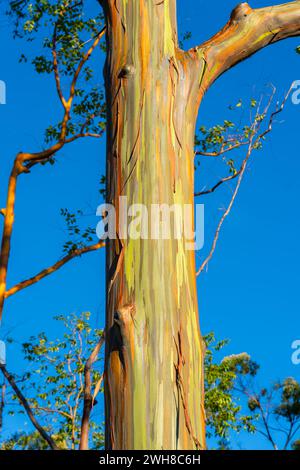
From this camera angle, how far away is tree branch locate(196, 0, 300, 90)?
3.53 metres

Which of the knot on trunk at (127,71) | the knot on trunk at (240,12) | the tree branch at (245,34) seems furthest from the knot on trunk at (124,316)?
the knot on trunk at (240,12)

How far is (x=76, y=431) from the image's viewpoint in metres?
14.4

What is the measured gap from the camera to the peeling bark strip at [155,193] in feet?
8.45

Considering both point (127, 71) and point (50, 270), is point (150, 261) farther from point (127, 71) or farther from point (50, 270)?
point (50, 270)

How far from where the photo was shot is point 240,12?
3689mm

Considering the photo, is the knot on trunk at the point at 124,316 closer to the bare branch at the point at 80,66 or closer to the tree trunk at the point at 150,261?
the tree trunk at the point at 150,261

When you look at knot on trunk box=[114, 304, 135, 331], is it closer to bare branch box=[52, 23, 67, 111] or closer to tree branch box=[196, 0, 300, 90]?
tree branch box=[196, 0, 300, 90]

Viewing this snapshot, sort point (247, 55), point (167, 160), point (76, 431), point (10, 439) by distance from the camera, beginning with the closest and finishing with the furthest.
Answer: point (167, 160) < point (247, 55) < point (76, 431) < point (10, 439)

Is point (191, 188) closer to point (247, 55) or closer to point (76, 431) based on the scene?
point (247, 55)

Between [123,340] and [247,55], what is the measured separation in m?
1.91

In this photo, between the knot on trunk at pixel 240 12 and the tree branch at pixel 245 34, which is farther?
the knot on trunk at pixel 240 12

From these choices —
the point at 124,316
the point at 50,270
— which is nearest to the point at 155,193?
the point at 124,316
